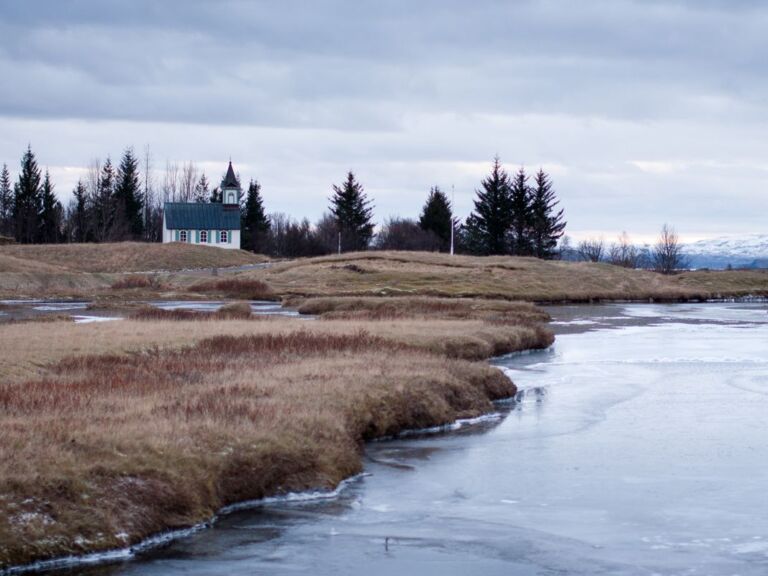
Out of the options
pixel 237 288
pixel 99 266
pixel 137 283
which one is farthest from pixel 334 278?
pixel 99 266

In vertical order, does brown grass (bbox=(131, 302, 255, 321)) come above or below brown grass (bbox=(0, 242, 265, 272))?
→ below

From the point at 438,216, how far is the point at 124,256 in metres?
43.9

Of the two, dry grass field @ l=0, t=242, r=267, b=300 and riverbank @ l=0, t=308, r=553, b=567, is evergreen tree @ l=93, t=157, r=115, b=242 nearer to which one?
dry grass field @ l=0, t=242, r=267, b=300

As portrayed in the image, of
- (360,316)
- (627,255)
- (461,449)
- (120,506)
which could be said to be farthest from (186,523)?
(627,255)

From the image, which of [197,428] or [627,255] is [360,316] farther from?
[627,255]

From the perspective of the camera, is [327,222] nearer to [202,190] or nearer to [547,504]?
[202,190]

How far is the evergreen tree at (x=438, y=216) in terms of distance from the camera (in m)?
132

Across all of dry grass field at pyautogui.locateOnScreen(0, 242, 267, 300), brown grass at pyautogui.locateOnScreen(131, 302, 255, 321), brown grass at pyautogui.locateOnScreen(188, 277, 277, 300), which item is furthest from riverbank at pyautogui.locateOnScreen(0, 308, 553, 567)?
dry grass field at pyautogui.locateOnScreen(0, 242, 267, 300)

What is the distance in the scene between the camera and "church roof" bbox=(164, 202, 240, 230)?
127688 mm

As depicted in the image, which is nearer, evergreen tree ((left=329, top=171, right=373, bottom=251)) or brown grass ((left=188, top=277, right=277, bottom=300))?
brown grass ((left=188, top=277, right=277, bottom=300))

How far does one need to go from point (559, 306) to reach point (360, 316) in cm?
3116

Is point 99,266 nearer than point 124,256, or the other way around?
point 99,266

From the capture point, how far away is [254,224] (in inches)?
5472

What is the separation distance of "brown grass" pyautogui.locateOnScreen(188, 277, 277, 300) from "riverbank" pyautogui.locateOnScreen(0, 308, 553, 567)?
39855mm
